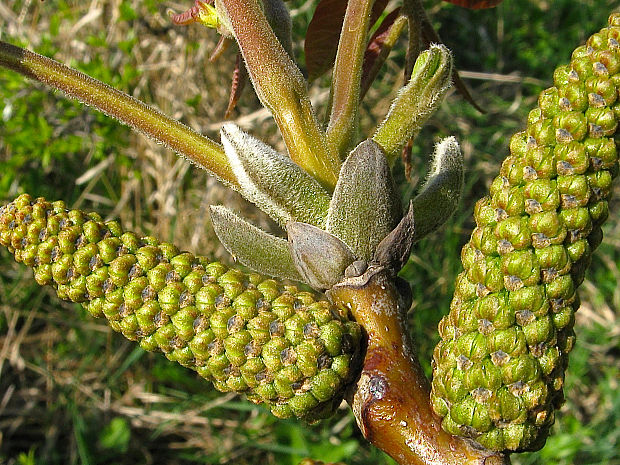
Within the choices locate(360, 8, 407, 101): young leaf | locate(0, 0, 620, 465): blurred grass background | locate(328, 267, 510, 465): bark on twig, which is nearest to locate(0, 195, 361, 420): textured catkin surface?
locate(328, 267, 510, 465): bark on twig

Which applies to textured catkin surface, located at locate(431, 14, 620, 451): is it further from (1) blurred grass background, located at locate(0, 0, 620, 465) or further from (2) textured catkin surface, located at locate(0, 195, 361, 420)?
(1) blurred grass background, located at locate(0, 0, 620, 465)

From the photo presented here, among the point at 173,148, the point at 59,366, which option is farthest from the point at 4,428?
the point at 173,148

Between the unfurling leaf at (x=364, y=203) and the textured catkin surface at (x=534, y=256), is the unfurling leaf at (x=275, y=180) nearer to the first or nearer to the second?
the unfurling leaf at (x=364, y=203)

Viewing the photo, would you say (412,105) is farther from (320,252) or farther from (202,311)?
(202,311)

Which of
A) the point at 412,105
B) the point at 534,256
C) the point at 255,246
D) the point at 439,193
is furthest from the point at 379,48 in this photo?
the point at 534,256

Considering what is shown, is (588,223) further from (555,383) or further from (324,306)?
(324,306)

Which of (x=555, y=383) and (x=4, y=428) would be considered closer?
(x=555, y=383)
